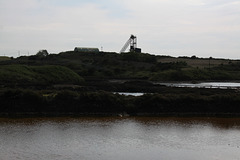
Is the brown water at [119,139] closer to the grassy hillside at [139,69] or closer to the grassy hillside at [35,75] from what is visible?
the grassy hillside at [35,75]

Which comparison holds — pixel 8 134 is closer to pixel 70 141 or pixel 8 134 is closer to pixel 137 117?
pixel 70 141

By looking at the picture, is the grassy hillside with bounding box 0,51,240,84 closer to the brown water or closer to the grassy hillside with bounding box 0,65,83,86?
the grassy hillside with bounding box 0,65,83,86

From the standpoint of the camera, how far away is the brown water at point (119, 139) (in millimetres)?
23281

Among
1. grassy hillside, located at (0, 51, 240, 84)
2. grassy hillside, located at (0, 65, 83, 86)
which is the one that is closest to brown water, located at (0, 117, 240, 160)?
grassy hillside, located at (0, 65, 83, 86)

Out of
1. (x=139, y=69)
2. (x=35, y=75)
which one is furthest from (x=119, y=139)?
(x=139, y=69)

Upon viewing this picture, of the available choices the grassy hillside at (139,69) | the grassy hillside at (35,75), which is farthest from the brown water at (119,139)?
the grassy hillside at (139,69)

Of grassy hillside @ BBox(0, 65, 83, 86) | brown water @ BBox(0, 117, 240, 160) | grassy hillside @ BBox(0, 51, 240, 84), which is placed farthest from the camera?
grassy hillside @ BBox(0, 51, 240, 84)

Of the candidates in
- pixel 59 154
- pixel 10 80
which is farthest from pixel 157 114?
pixel 10 80

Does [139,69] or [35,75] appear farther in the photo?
[139,69]

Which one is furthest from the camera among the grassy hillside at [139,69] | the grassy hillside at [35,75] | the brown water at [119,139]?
the grassy hillside at [139,69]

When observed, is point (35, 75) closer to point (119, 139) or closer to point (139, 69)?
point (139, 69)

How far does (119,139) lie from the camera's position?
27344 mm

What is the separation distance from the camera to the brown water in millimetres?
23281

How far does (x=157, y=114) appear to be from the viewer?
3941 cm
